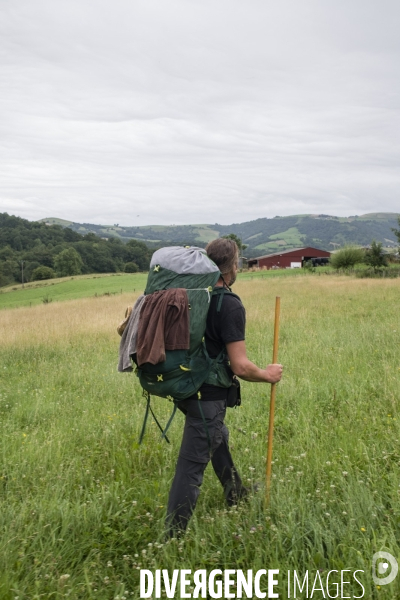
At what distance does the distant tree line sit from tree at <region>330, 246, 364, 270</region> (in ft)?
184

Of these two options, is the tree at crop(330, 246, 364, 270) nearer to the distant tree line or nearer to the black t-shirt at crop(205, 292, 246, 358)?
the distant tree line

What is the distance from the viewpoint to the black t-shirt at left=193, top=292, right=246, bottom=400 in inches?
125

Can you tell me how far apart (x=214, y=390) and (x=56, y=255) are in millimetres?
106931

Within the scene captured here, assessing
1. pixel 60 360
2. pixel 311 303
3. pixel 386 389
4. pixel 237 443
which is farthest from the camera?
pixel 311 303

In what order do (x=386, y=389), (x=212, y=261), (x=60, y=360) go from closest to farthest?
(x=212, y=261), (x=386, y=389), (x=60, y=360)

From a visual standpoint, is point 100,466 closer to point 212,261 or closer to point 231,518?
point 231,518

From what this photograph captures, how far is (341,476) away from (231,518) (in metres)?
0.99

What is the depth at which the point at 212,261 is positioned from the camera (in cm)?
328

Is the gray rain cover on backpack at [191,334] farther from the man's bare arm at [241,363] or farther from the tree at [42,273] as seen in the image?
the tree at [42,273]

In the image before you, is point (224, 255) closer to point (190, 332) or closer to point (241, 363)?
point (190, 332)

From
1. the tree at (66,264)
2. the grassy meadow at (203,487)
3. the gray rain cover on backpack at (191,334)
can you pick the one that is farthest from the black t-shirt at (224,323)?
the tree at (66,264)

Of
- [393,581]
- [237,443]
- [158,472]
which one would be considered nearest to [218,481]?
[158,472]

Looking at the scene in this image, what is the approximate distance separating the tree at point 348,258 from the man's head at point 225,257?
2374 inches

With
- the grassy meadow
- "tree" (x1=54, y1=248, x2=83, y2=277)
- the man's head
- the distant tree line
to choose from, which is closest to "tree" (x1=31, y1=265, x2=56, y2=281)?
the distant tree line
